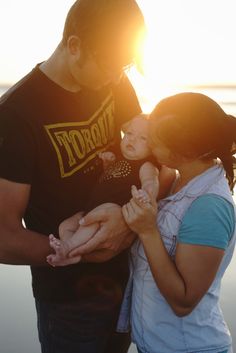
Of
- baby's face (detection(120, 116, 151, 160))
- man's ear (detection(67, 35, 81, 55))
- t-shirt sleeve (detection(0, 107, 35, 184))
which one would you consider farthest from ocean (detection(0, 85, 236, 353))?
man's ear (detection(67, 35, 81, 55))

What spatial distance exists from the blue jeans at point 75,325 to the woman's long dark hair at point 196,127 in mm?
804

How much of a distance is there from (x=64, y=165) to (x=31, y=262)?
383 millimetres

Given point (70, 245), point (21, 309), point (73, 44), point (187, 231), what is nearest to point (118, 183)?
point (70, 245)

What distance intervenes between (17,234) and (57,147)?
346mm

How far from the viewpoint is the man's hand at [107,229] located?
60.6 inches

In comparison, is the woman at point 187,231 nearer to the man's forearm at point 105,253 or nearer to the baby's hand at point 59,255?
the man's forearm at point 105,253

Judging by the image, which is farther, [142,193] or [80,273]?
[80,273]

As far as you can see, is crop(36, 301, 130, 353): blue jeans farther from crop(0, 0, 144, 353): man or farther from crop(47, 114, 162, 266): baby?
crop(47, 114, 162, 266): baby

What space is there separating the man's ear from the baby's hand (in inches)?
26.4

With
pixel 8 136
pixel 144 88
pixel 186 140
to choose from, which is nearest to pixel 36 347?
pixel 8 136

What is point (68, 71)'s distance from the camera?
1624mm

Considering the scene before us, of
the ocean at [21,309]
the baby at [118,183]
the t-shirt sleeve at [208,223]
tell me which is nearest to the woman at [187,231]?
the t-shirt sleeve at [208,223]

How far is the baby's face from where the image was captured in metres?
1.71

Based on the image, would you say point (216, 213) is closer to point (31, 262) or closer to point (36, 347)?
point (31, 262)
